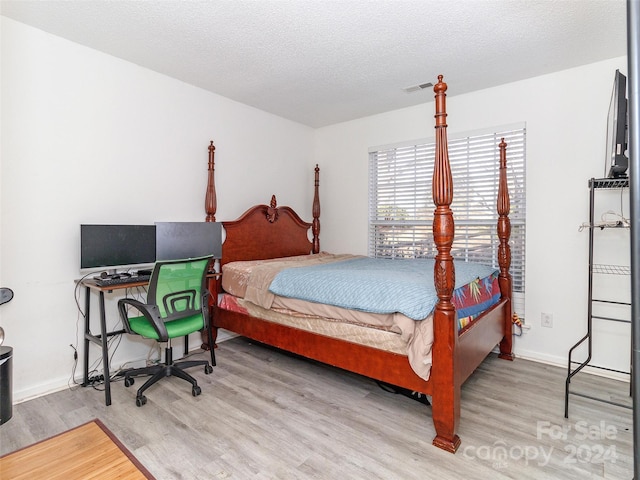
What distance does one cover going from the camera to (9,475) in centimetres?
81

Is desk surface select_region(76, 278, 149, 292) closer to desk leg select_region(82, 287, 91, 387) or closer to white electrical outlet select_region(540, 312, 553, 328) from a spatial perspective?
desk leg select_region(82, 287, 91, 387)

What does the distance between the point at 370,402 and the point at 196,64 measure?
9.44 feet

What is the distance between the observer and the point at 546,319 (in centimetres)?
305

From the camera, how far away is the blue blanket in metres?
1.99

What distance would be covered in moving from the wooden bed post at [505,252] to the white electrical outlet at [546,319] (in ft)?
0.93

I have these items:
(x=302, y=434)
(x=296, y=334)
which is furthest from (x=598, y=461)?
(x=296, y=334)

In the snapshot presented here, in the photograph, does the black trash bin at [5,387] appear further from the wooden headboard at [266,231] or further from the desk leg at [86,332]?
the wooden headboard at [266,231]

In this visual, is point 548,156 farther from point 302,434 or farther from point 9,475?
point 9,475

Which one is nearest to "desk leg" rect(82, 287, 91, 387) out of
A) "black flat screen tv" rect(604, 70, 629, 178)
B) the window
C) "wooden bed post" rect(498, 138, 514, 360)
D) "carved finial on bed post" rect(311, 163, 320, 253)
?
"carved finial on bed post" rect(311, 163, 320, 253)

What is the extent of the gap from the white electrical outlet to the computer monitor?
9.60 feet

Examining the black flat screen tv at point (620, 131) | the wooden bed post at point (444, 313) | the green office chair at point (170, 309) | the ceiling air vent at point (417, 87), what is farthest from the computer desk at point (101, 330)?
the black flat screen tv at point (620, 131)

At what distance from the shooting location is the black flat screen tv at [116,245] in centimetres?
247

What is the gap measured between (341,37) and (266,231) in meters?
2.11

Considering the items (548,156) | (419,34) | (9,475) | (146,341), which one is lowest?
(146,341)
